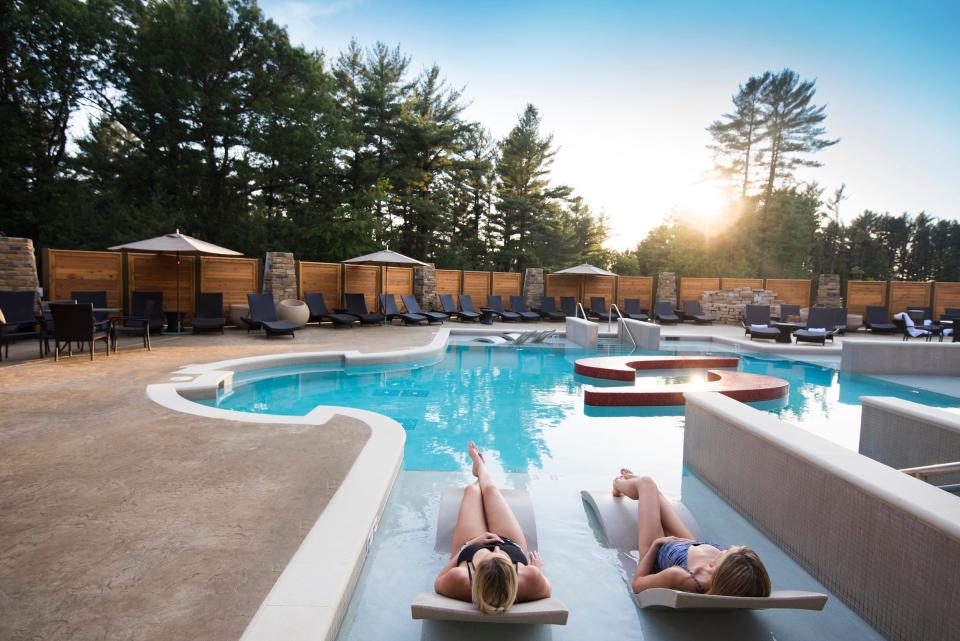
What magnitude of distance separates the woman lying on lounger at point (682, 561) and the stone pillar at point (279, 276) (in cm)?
1130

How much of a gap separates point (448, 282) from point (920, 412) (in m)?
14.0

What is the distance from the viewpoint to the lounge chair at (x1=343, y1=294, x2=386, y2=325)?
518 inches

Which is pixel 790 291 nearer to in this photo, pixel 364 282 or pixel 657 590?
pixel 364 282

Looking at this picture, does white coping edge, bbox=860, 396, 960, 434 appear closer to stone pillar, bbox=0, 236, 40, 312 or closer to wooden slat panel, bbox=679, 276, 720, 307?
stone pillar, bbox=0, 236, 40, 312

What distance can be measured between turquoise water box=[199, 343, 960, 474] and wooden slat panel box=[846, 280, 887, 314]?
9742 mm

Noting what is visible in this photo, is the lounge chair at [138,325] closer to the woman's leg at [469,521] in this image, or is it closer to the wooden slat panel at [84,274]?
the wooden slat panel at [84,274]

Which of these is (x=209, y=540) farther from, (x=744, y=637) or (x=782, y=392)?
(x=782, y=392)

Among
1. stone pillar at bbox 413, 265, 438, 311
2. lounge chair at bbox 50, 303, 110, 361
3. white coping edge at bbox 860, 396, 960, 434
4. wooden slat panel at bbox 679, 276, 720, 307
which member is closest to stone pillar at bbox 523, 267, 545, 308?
stone pillar at bbox 413, 265, 438, 311

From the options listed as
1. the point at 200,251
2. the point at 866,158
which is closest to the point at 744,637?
the point at 200,251

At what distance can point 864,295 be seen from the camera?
55.6ft

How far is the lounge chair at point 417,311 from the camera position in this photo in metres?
14.3

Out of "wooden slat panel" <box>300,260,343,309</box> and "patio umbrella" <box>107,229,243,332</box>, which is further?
"wooden slat panel" <box>300,260,343,309</box>

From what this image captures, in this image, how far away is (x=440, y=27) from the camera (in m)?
12.5

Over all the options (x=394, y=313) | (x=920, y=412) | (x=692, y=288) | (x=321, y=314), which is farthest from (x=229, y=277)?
(x=692, y=288)
